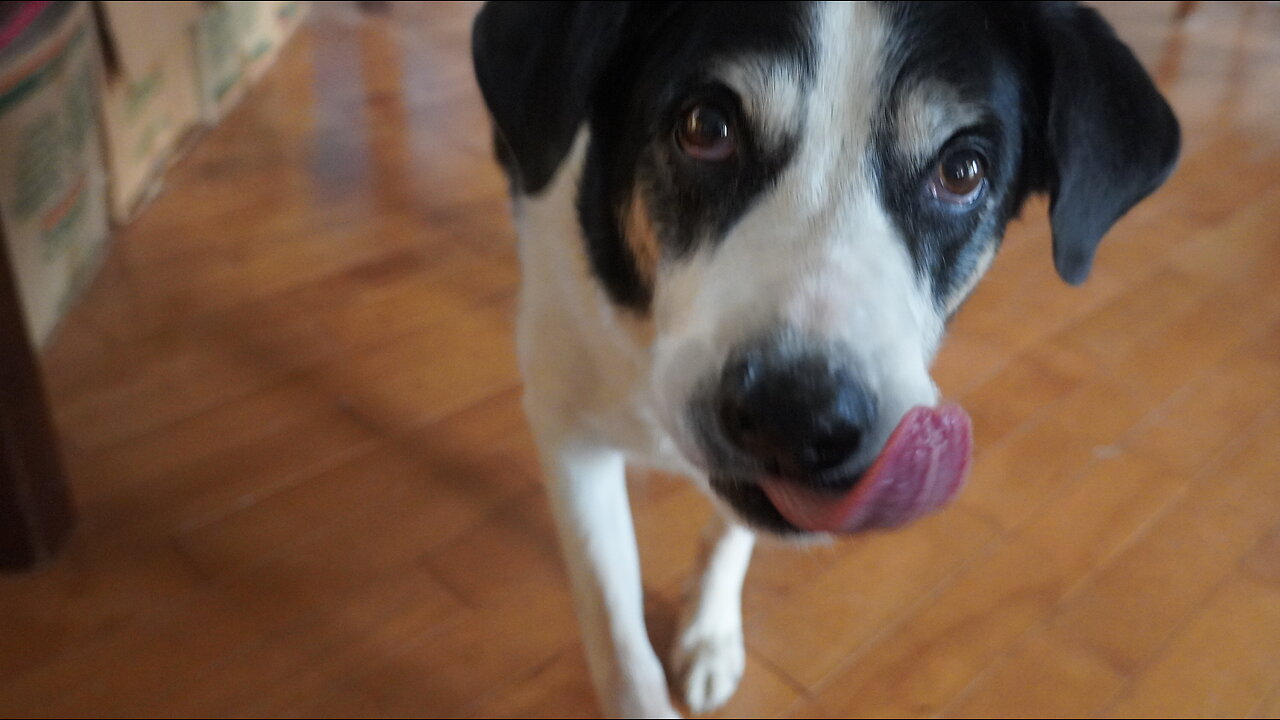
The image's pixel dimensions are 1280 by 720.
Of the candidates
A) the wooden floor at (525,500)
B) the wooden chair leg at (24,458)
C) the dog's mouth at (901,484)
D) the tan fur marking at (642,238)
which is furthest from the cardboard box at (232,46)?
the dog's mouth at (901,484)

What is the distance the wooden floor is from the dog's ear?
2.32ft

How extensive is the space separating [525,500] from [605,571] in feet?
1.41

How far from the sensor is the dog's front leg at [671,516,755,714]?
1.38 meters

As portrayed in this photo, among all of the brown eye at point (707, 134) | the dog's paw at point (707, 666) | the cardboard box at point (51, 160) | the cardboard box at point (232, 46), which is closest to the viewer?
the brown eye at point (707, 134)

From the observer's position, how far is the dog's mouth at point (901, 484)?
83 cm

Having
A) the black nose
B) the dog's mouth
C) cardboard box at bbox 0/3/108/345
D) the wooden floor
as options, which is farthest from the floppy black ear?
cardboard box at bbox 0/3/108/345

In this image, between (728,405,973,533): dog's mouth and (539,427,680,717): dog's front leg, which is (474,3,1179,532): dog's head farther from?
(539,427,680,717): dog's front leg

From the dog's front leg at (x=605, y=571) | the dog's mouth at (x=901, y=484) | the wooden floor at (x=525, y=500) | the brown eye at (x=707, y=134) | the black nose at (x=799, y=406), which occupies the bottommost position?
the wooden floor at (x=525, y=500)

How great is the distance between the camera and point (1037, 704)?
4.55 feet

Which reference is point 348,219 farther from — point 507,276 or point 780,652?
point 780,652

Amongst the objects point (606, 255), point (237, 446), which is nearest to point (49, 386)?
point (237, 446)

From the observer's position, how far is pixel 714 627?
1.42 metres

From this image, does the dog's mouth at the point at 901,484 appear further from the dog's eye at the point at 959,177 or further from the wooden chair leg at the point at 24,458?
the wooden chair leg at the point at 24,458

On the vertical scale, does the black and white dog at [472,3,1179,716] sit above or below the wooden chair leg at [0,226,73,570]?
above
